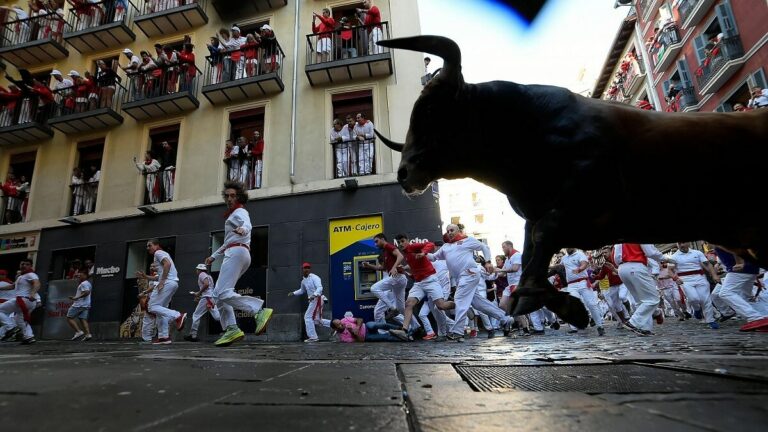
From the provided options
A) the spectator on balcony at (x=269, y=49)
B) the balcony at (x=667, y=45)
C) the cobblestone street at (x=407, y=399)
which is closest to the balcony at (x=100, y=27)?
the spectator on balcony at (x=269, y=49)

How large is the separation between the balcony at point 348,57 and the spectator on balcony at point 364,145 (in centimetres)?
177

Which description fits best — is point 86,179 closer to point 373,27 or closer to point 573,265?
point 373,27

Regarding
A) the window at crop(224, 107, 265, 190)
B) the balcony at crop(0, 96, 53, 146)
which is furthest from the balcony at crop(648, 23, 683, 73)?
the balcony at crop(0, 96, 53, 146)

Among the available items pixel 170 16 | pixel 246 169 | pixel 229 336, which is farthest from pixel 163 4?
pixel 229 336

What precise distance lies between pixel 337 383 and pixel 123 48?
1958 centimetres

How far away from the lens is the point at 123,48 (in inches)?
656

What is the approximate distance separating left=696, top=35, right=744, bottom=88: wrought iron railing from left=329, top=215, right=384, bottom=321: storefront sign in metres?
17.9

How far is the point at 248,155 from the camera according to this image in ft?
45.3

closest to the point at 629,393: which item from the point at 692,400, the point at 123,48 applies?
the point at 692,400

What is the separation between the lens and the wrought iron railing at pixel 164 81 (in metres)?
14.9

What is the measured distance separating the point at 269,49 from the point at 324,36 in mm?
2122

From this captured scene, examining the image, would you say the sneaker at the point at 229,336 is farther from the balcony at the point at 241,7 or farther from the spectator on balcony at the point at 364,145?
the balcony at the point at 241,7

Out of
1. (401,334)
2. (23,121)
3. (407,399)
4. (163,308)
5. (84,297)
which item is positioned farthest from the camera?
(23,121)

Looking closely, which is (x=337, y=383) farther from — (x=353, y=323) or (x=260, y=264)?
(x=260, y=264)
